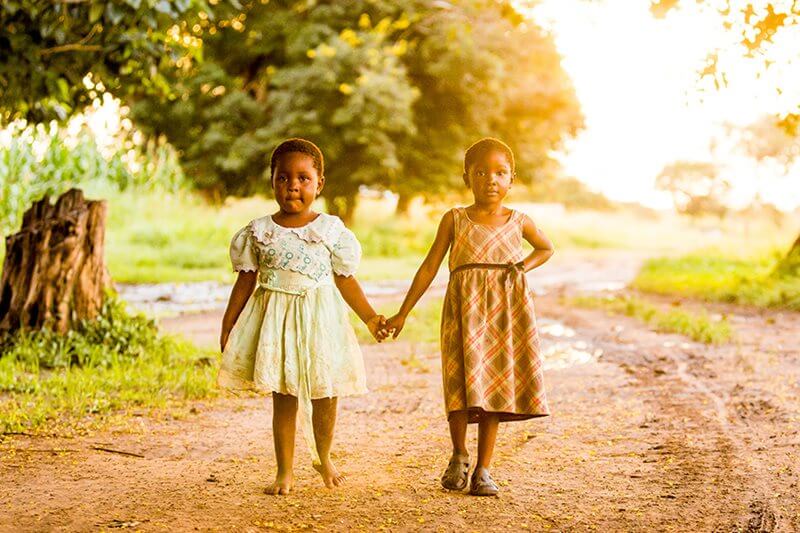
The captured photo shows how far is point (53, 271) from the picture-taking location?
761 centimetres

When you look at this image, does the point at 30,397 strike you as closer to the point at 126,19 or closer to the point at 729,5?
the point at 126,19

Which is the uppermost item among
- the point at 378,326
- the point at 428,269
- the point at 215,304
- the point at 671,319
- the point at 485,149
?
the point at 485,149

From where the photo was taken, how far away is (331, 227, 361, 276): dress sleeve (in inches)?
164

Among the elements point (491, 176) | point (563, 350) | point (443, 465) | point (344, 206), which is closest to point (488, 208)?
point (491, 176)

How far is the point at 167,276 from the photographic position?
14.5 metres

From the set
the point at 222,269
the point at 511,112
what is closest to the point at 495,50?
the point at 511,112

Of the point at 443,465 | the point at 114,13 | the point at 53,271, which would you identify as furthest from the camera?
the point at 53,271

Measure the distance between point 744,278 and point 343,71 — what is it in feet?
38.0

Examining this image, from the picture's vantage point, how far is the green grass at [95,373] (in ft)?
19.2

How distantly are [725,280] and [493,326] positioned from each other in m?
11.5

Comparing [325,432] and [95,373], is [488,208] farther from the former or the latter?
[95,373]

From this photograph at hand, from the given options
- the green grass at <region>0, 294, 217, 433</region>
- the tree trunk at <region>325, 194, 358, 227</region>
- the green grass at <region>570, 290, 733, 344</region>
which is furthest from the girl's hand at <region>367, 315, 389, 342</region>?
the tree trunk at <region>325, 194, 358, 227</region>

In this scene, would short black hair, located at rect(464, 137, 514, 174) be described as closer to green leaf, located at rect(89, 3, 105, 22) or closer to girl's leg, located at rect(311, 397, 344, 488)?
girl's leg, located at rect(311, 397, 344, 488)

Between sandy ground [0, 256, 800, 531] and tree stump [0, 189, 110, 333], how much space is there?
6.83 feet
